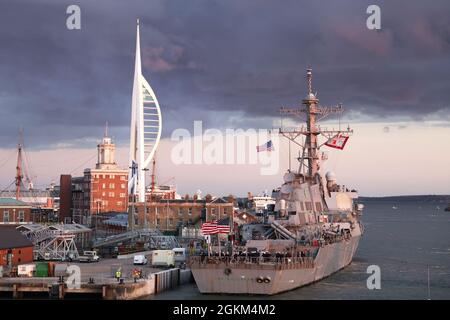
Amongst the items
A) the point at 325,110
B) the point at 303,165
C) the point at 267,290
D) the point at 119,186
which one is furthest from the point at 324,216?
the point at 119,186

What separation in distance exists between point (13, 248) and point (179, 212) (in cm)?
3444

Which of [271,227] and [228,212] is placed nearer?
[271,227]

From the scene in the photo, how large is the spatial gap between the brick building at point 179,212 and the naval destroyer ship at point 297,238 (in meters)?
18.5

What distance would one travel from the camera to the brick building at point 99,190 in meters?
106

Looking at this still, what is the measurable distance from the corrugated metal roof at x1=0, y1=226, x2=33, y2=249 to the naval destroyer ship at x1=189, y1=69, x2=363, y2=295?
1974cm

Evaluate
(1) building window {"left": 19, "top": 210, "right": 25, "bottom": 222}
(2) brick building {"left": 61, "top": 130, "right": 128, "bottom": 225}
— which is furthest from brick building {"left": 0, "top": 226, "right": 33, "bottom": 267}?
(2) brick building {"left": 61, "top": 130, "right": 128, "bottom": 225}

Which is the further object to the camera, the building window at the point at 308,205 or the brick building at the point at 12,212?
the brick building at the point at 12,212

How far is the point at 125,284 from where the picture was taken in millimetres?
46281

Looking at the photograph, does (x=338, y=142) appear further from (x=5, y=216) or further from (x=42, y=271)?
(x=5, y=216)

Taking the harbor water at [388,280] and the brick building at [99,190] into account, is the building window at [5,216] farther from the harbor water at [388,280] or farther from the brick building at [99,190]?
the harbor water at [388,280]

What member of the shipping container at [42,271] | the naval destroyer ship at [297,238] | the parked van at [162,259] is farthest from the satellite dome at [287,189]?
the shipping container at [42,271]

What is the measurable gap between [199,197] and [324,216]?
34866 millimetres
